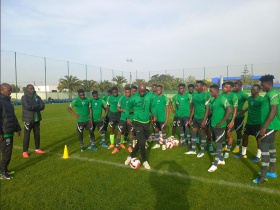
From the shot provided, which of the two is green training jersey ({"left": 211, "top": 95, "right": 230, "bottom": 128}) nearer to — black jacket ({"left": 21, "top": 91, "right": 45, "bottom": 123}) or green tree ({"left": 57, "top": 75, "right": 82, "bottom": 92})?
black jacket ({"left": 21, "top": 91, "right": 45, "bottom": 123})

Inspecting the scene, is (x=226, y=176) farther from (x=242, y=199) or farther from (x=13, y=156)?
(x=13, y=156)

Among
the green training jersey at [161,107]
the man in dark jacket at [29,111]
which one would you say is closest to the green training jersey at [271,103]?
the green training jersey at [161,107]

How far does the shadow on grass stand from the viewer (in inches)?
138

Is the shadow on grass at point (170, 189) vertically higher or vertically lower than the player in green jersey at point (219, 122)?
lower

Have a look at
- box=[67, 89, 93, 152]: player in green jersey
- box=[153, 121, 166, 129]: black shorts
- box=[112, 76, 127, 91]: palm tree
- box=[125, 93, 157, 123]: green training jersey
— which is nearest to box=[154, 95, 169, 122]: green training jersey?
box=[153, 121, 166, 129]: black shorts

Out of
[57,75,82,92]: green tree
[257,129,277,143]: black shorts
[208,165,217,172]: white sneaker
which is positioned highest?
[57,75,82,92]: green tree

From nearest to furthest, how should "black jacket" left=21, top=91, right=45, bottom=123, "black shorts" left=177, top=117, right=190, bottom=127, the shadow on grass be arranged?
the shadow on grass < "black jacket" left=21, top=91, right=45, bottom=123 < "black shorts" left=177, top=117, right=190, bottom=127

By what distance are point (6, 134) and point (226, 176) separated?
567 cm

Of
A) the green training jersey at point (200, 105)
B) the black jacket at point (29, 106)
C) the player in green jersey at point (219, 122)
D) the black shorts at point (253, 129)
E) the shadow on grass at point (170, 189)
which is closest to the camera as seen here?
the shadow on grass at point (170, 189)

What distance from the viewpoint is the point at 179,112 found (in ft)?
23.6

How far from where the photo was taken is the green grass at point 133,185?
3559 mm

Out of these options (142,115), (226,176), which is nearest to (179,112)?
(142,115)

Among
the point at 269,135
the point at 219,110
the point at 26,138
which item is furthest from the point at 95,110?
the point at 269,135

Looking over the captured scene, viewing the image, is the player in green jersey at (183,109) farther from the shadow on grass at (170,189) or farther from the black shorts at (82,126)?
the black shorts at (82,126)
